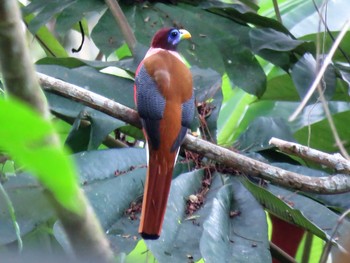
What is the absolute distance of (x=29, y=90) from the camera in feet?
2.81

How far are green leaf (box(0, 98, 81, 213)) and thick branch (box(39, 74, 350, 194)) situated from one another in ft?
5.30

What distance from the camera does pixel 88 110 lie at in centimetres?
241

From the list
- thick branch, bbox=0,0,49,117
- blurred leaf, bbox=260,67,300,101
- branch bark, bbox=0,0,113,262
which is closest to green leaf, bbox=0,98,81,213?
branch bark, bbox=0,0,113,262

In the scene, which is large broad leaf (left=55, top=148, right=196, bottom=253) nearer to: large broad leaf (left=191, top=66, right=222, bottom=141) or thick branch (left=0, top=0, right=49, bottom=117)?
large broad leaf (left=191, top=66, right=222, bottom=141)

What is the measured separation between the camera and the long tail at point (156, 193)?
2037 millimetres

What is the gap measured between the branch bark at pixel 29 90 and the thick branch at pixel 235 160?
4.10ft

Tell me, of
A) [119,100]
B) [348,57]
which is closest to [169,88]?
[119,100]

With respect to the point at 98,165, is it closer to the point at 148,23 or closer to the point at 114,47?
the point at 114,47

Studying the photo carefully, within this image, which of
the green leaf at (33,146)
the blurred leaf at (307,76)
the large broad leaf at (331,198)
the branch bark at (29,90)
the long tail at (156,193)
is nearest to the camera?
the green leaf at (33,146)

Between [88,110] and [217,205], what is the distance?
567 millimetres

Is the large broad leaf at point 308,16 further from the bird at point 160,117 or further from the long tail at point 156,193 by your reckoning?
the long tail at point 156,193

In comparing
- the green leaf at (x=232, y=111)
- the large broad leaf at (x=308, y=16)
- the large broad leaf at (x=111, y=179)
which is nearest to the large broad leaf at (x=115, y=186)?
the large broad leaf at (x=111, y=179)

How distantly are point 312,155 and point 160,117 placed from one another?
65cm

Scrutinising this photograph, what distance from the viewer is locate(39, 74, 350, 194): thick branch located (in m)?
2.05
